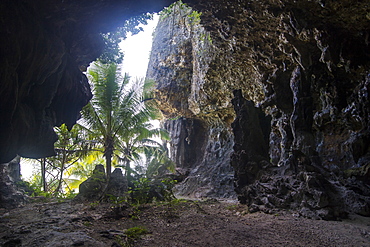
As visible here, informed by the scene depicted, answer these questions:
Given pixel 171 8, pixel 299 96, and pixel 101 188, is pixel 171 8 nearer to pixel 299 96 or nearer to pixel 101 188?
pixel 299 96

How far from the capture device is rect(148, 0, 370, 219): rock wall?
22.9ft

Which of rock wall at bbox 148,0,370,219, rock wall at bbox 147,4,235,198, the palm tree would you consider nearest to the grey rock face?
the palm tree

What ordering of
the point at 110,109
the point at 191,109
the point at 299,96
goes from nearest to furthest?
the point at 299,96 → the point at 110,109 → the point at 191,109

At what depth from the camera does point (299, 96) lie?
9562 mm

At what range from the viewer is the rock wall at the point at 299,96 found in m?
6.98

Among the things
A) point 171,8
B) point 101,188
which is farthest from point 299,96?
point 101,188

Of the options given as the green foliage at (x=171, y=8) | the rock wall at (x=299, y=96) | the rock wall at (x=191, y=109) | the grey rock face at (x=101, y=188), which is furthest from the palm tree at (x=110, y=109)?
the rock wall at (x=191, y=109)

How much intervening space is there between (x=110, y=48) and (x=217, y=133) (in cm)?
1400

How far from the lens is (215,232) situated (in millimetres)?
4574

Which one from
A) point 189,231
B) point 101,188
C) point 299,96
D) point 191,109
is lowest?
point 189,231

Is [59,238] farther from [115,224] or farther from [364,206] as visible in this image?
[364,206]

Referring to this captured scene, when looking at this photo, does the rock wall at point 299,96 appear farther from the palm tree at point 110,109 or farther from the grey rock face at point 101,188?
the grey rock face at point 101,188

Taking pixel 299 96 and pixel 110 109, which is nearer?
pixel 299 96

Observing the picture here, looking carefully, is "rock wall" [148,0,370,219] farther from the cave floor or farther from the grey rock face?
the grey rock face
